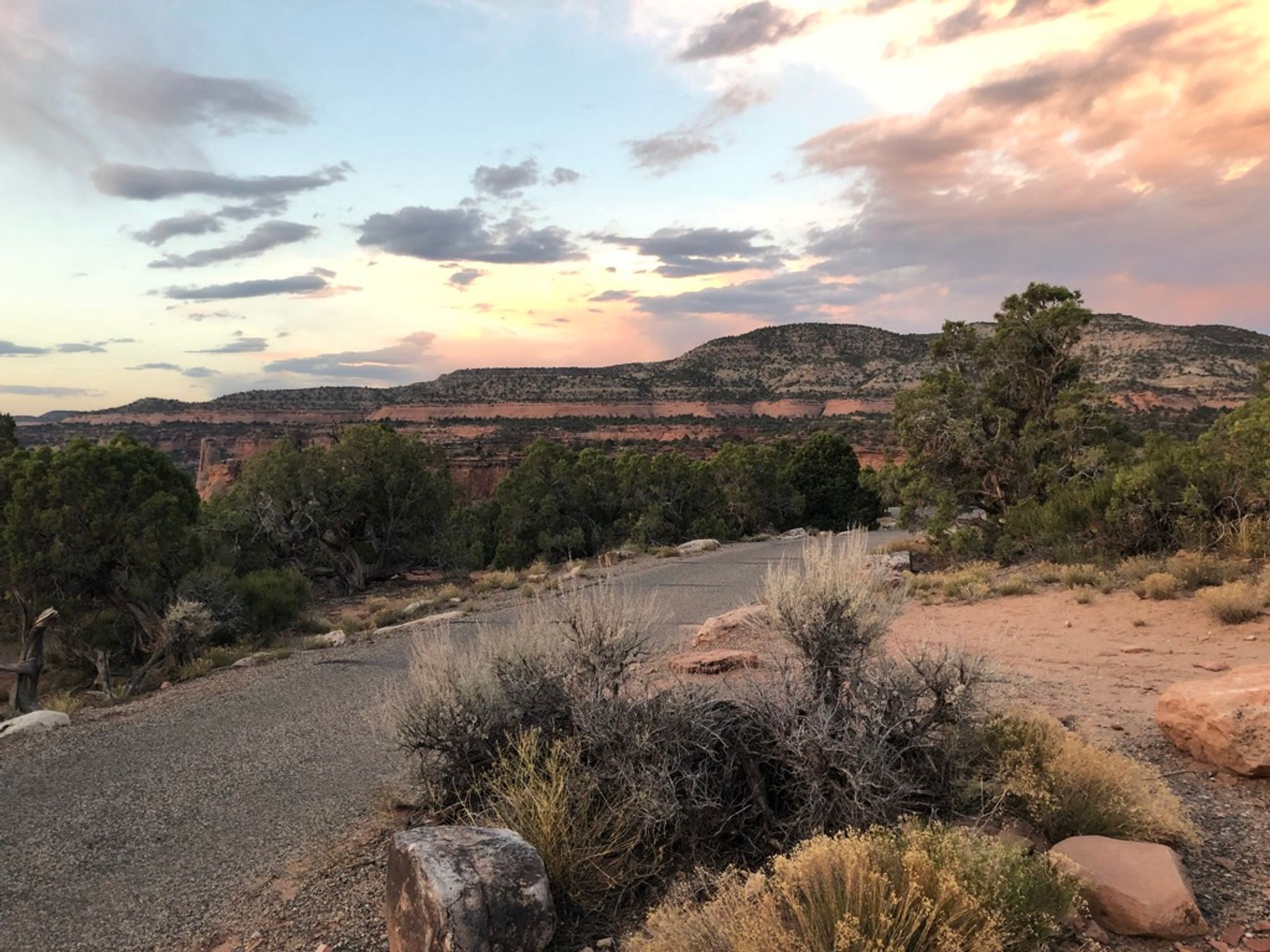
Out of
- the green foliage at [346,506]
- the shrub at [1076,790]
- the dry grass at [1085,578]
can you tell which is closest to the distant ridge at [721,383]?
the green foliage at [346,506]

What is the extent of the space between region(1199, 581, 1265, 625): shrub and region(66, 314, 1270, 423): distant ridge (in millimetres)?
63218

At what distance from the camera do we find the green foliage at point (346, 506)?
2336 cm

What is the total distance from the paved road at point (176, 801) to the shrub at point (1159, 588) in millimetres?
6726

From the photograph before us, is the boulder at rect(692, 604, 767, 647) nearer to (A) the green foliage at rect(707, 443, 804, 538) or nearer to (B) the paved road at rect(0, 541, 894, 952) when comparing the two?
(B) the paved road at rect(0, 541, 894, 952)

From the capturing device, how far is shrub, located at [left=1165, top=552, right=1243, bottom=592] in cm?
1125

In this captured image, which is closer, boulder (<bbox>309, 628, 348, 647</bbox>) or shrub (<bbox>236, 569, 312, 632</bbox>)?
boulder (<bbox>309, 628, 348, 647</bbox>)

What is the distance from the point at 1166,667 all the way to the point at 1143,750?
3.30 meters

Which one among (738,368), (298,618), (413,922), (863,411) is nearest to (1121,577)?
(413,922)

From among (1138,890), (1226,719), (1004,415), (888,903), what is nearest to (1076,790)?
(1138,890)

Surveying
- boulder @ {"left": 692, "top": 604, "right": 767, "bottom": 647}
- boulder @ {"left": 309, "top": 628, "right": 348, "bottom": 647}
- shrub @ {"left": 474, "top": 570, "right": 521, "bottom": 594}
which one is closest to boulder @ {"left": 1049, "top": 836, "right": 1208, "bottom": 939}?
boulder @ {"left": 692, "top": 604, "right": 767, "bottom": 647}

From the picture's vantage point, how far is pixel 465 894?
3680 millimetres

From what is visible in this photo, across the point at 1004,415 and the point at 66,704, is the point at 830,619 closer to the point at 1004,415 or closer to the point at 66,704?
the point at 66,704

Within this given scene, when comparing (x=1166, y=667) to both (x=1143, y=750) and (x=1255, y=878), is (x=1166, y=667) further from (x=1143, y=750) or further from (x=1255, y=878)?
(x=1255, y=878)

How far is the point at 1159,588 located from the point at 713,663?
7072mm
